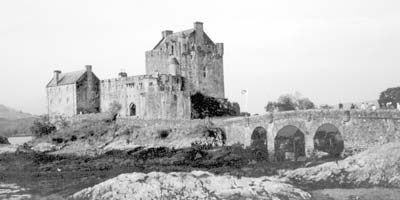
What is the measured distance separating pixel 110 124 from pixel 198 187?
36.0 metres

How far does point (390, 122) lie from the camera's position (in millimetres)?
35219

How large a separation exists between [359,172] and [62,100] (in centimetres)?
5008

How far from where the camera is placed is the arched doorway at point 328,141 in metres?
44.9

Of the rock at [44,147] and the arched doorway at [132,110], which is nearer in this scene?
the rock at [44,147]

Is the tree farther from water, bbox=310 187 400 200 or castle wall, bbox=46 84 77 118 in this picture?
water, bbox=310 187 400 200

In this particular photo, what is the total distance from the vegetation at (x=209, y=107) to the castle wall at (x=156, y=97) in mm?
2080

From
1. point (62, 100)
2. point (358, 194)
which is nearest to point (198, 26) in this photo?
point (62, 100)

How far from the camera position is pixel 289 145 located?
47.4 m

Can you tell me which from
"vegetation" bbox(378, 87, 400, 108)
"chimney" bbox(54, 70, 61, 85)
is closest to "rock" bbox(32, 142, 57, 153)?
"chimney" bbox(54, 70, 61, 85)

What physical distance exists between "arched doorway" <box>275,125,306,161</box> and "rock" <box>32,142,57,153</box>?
82.6ft

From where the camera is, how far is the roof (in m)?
70.5

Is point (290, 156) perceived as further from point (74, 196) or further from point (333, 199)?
point (74, 196)

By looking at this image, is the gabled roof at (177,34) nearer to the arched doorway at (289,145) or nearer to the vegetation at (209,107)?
the vegetation at (209,107)

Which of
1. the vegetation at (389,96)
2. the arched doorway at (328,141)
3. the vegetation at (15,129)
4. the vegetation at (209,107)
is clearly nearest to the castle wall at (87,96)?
the vegetation at (209,107)
